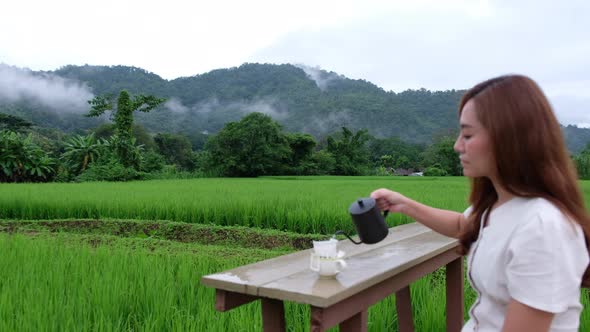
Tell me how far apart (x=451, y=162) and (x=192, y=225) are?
2803 centimetres

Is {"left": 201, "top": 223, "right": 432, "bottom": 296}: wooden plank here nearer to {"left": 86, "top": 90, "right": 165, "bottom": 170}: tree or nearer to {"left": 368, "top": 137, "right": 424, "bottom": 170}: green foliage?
{"left": 86, "top": 90, "right": 165, "bottom": 170}: tree

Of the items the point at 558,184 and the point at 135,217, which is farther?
the point at 135,217

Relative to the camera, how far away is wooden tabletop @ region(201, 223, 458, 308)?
1.14 meters

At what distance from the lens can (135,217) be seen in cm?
605

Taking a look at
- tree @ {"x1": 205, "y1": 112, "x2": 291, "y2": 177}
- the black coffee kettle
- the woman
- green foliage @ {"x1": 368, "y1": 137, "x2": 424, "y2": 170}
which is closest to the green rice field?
the black coffee kettle

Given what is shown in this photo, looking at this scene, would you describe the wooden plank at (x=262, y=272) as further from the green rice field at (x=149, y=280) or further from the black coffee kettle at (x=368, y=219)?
the green rice field at (x=149, y=280)

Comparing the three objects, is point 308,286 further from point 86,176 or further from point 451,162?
point 451,162

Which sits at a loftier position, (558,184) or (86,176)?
(558,184)

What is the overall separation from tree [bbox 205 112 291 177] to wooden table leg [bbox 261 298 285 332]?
64.0 ft

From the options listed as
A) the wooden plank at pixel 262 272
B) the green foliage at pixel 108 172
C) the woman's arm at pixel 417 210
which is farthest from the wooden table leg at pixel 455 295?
the green foliage at pixel 108 172

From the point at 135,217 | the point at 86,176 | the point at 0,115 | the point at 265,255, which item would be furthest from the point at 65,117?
the point at 265,255

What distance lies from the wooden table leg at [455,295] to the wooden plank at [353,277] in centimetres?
47

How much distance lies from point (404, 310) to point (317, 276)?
902 millimetres

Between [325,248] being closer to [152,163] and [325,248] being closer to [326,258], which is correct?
[326,258]
